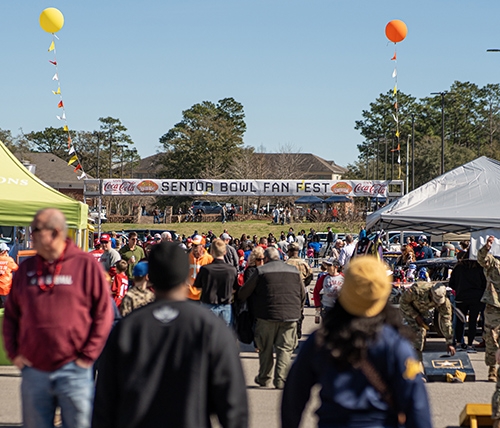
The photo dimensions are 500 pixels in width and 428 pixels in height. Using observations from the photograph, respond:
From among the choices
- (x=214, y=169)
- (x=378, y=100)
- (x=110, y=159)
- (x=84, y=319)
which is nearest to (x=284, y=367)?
(x=84, y=319)

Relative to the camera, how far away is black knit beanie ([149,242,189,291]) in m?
3.68

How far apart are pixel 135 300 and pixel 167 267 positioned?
4.50m

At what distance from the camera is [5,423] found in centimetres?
789

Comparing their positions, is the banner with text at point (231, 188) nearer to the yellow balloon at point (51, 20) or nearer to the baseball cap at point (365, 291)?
the yellow balloon at point (51, 20)

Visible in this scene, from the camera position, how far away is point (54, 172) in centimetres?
9156

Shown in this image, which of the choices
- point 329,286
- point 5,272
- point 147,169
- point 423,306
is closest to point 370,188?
point 329,286

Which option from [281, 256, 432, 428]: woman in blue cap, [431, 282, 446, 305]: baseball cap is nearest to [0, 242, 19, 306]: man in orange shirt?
[431, 282, 446, 305]: baseball cap

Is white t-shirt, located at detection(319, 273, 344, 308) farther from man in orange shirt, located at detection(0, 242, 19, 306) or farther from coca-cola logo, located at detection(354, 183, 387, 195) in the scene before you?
coca-cola logo, located at detection(354, 183, 387, 195)

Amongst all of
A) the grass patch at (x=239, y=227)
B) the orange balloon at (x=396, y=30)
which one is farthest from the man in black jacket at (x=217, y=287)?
the grass patch at (x=239, y=227)

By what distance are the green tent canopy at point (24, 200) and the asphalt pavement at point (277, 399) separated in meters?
2.39

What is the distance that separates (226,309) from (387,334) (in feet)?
22.8

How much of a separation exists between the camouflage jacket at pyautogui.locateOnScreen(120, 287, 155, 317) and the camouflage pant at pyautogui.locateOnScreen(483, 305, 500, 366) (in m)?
4.88

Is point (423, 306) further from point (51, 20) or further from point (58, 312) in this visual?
point (51, 20)

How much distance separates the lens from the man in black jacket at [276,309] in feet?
31.8
